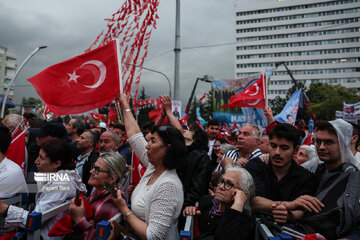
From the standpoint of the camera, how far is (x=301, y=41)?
80.2 m

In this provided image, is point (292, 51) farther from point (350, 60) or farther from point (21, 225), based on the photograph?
point (21, 225)

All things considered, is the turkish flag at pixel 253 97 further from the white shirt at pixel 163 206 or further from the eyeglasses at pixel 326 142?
the white shirt at pixel 163 206

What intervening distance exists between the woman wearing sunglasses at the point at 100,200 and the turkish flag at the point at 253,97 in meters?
4.78

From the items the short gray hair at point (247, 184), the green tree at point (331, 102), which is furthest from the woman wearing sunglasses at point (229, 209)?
the green tree at point (331, 102)

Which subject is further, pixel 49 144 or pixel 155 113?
pixel 155 113

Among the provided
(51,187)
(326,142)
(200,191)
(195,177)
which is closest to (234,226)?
(200,191)

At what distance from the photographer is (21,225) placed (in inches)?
93.4

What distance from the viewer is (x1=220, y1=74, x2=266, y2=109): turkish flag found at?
723 centimetres

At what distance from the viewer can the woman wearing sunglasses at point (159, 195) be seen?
2119 mm

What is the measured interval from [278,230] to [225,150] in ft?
8.47

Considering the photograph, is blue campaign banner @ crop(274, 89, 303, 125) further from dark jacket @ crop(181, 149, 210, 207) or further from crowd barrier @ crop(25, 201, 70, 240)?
crowd barrier @ crop(25, 201, 70, 240)

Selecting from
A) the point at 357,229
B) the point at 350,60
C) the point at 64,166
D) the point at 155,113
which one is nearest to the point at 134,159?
the point at 64,166

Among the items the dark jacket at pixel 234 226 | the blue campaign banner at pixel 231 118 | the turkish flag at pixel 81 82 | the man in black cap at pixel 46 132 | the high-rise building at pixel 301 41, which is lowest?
the dark jacket at pixel 234 226

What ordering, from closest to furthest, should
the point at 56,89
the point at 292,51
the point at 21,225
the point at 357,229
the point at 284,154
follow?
the point at 357,229 < the point at 21,225 < the point at 284,154 < the point at 56,89 < the point at 292,51
